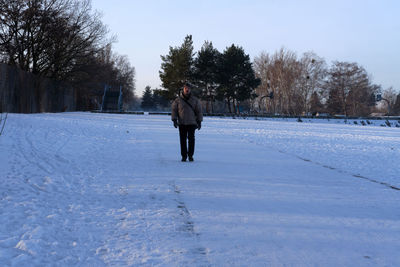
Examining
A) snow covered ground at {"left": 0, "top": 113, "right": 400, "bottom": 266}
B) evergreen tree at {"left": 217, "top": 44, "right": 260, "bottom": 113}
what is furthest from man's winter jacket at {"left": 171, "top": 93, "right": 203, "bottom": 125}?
evergreen tree at {"left": 217, "top": 44, "right": 260, "bottom": 113}

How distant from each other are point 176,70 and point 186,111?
51053 millimetres

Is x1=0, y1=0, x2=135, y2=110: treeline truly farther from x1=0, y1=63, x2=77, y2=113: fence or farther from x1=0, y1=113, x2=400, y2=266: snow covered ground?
x1=0, y1=113, x2=400, y2=266: snow covered ground

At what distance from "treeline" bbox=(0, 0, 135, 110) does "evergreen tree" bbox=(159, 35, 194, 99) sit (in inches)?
979

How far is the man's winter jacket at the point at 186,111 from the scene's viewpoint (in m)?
7.73

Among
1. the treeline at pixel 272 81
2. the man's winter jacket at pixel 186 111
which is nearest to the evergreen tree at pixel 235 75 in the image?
the treeline at pixel 272 81

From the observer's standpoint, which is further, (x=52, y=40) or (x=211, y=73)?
(x=211, y=73)

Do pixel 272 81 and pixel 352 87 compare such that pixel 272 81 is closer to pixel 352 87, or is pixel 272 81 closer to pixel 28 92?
pixel 352 87

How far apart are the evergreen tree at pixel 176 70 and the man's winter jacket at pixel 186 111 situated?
164 feet

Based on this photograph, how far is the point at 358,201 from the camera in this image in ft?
14.8

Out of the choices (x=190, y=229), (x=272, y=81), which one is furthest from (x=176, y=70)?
(x=190, y=229)

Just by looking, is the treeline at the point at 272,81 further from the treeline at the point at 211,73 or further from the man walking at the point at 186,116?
the man walking at the point at 186,116

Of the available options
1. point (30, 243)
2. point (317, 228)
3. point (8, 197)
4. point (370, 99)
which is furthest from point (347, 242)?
point (370, 99)

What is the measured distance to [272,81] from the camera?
7006 cm

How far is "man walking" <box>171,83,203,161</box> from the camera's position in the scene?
771 centimetres
